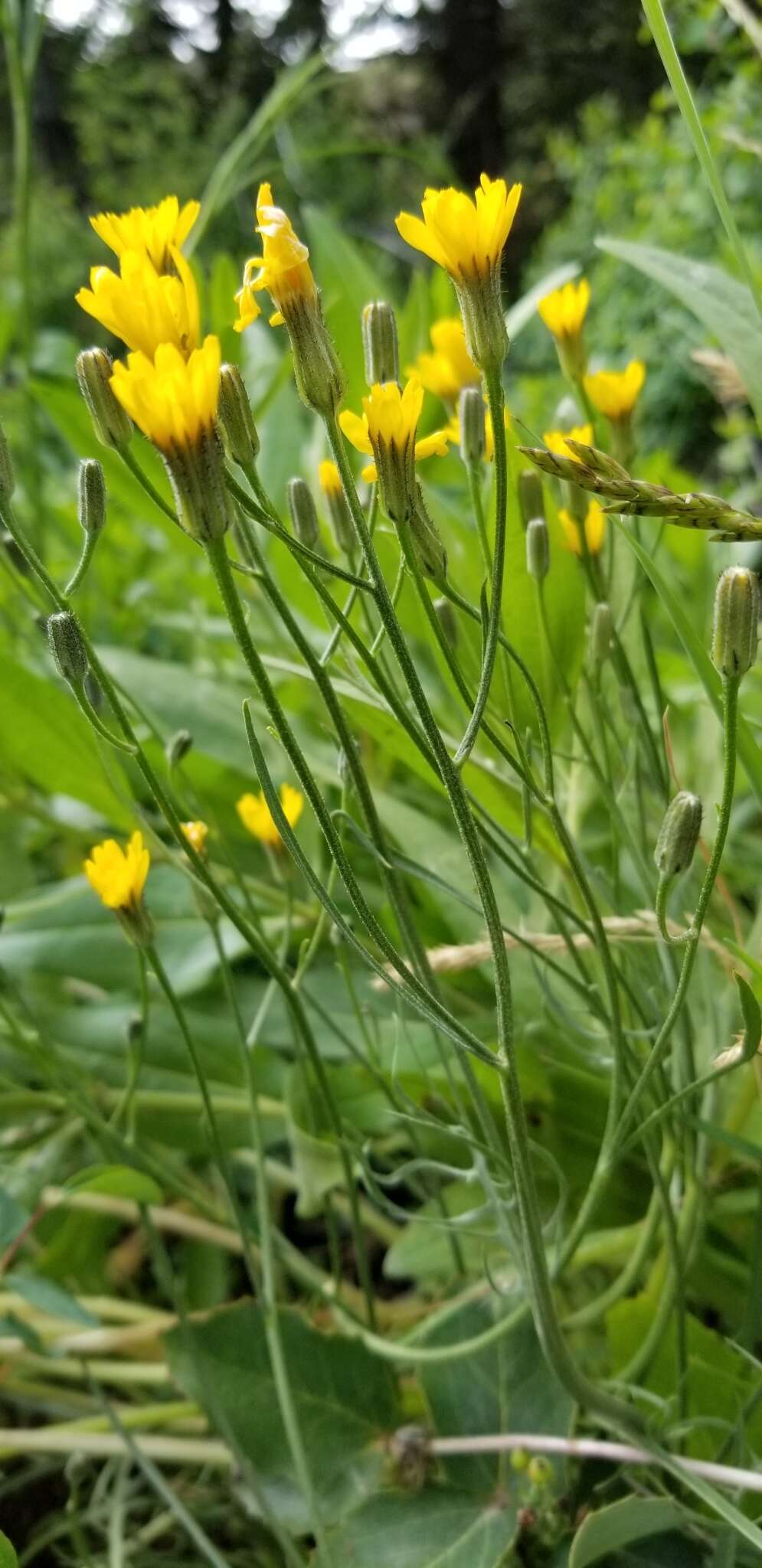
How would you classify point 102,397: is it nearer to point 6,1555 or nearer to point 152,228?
point 152,228

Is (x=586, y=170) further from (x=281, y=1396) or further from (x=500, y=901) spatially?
(x=281, y=1396)

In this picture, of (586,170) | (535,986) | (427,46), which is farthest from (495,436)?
(427,46)

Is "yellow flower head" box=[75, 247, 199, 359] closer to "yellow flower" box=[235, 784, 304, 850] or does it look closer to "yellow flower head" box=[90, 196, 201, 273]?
"yellow flower head" box=[90, 196, 201, 273]

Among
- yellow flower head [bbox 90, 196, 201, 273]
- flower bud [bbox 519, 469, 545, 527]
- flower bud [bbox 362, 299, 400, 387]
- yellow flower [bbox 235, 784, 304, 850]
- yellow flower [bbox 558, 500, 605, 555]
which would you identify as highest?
yellow flower head [bbox 90, 196, 201, 273]

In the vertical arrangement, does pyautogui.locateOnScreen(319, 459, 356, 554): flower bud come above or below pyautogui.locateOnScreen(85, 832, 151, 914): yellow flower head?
above

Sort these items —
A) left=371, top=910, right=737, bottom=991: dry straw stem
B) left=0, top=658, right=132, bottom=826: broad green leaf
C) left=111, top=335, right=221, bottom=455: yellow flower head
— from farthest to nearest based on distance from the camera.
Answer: left=0, top=658, right=132, bottom=826: broad green leaf
left=371, top=910, right=737, bottom=991: dry straw stem
left=111, top=335, right=221, bottom=455: yellow flower head

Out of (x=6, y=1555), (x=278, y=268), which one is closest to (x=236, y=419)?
(x=278, y=268)

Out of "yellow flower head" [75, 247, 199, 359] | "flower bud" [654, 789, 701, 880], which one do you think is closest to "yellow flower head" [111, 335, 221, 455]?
"yellow flower head" [75, 247, 199, 359]

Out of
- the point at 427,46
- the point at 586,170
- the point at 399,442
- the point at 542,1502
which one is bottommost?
the point at 542,1502

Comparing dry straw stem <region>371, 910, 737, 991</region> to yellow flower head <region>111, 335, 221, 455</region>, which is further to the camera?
dry straw stem <region>371, 910, 737, 991</region>
